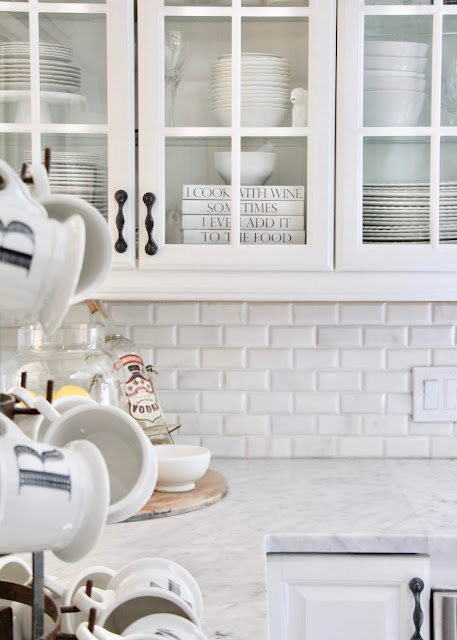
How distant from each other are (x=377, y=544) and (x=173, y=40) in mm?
1239

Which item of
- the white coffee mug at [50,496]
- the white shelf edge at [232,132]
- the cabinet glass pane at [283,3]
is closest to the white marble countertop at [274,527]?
the white coffee mug at [50,496]

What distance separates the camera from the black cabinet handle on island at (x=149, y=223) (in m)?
1.94

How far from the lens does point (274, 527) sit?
5.46 ft

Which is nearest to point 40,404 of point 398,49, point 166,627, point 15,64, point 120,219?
point 166,627

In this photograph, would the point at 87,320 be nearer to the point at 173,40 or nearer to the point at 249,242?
the point at 249,242

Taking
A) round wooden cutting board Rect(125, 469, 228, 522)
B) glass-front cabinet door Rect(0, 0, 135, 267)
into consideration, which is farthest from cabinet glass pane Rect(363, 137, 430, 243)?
round wooden cutting board Rect(125, 469, 228, 522)

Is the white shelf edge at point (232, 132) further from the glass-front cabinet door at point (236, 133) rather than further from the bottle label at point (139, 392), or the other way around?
the bottle label at point (139, 392)

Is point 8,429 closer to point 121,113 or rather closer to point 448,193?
point 121,113

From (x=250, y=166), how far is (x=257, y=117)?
0.38 feet

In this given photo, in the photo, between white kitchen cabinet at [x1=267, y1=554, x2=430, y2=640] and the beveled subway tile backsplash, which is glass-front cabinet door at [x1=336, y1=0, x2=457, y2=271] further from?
white kitchen cabinet at [x1=267, y1=554, x2=430, y2=640]

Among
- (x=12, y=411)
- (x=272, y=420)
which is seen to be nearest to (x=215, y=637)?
(x=12, y=411)

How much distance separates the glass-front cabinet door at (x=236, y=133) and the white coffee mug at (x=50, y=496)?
1.37 meters

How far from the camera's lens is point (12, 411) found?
68cm

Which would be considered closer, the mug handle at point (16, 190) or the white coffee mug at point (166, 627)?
the mug handle at point (16, 190)
